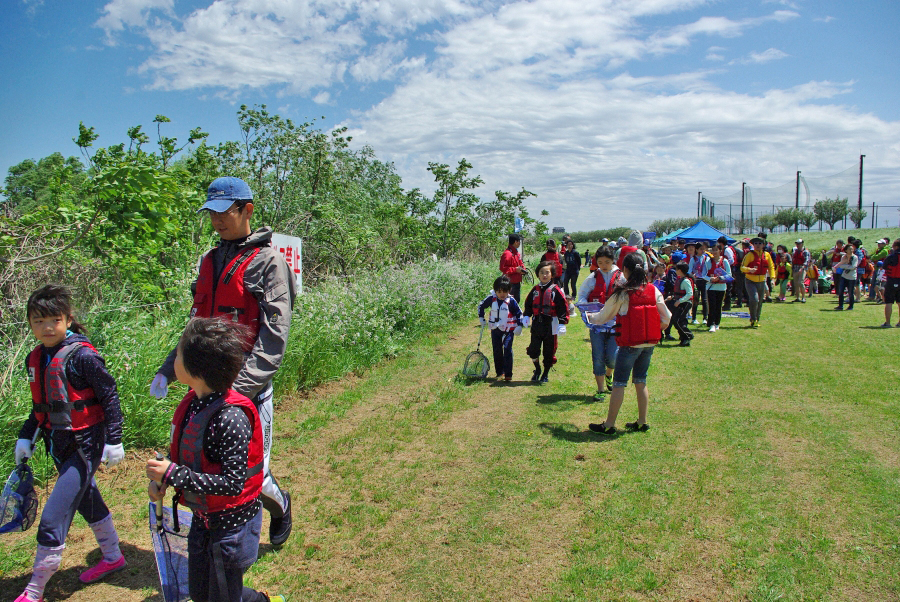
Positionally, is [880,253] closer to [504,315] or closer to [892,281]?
[892,281]

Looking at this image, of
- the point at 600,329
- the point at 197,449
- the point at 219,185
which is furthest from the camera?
the point at 600,329

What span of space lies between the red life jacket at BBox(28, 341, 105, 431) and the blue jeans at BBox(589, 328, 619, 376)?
198 inches

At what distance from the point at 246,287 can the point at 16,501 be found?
67.3 inches

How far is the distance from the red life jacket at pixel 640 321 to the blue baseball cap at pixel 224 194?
3.60 meters

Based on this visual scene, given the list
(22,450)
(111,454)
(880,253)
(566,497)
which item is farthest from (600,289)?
(880,253)

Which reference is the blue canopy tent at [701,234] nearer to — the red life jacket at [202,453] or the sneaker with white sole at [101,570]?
the sneaker with white sole at [101,570]

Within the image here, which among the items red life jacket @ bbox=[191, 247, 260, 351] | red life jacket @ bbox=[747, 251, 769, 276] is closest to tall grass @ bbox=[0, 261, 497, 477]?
red life jacket @ bbox=[191, 247, 260, 351]

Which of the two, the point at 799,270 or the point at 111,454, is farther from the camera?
the point at 799,270

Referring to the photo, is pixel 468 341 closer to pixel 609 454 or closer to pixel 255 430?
pixel 609 454

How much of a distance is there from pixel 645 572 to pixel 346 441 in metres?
3.06

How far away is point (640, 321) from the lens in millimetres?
5273

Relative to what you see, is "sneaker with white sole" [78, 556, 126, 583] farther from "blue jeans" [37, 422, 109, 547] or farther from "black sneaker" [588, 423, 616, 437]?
"black sneaker" [588, 423, 616, 437]

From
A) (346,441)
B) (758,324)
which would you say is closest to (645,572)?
(346,441)

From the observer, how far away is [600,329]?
6586mm
